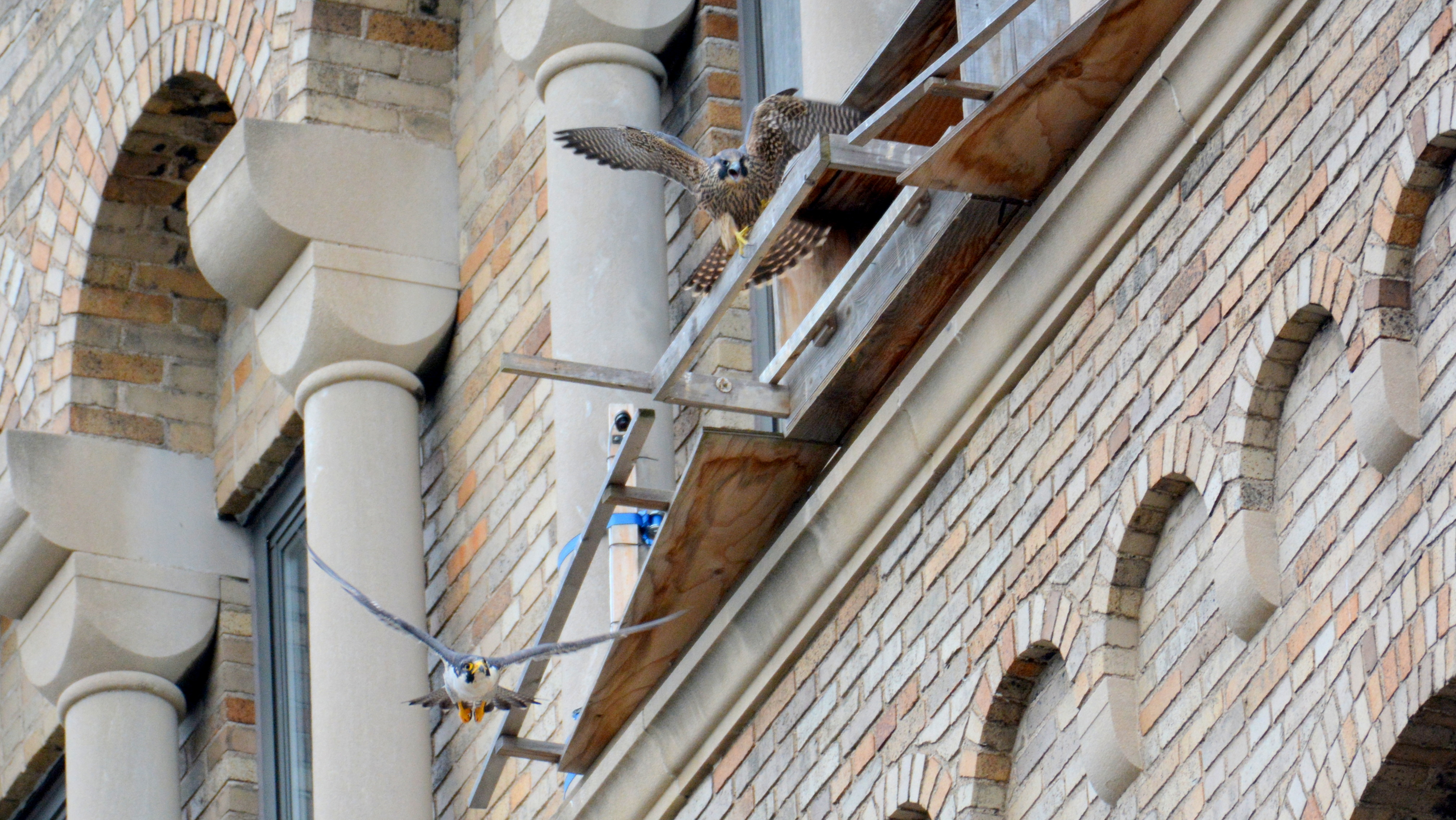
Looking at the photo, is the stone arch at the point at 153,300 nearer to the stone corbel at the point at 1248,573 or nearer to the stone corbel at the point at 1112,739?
the stone corbel at the point at 1112,739

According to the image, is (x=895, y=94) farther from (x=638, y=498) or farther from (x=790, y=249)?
(x=638, y=498)

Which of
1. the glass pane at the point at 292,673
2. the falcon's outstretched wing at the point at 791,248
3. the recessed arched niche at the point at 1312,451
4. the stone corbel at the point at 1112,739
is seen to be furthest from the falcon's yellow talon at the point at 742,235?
the glass pane at the point at 292,673

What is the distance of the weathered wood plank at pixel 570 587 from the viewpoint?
7.35 meters

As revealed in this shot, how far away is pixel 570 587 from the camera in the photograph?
25.5 ft

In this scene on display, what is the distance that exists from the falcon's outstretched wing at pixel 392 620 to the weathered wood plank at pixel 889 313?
150cm

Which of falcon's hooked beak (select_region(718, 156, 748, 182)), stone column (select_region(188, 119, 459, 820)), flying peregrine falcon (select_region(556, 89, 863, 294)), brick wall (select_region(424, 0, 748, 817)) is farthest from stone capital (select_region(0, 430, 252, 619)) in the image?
falcon's hooked beak (select_region(718, 156, 748, 182))

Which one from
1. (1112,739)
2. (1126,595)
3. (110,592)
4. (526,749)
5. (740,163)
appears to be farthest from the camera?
(110,592)

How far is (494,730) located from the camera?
9062 millimetres

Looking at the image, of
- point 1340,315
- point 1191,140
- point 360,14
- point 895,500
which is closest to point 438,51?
point 360,14

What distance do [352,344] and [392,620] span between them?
153cm

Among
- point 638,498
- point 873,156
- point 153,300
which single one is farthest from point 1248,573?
point 153,300

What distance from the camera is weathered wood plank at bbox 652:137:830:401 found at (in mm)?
6508

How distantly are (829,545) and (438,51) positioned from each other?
371 centimetres

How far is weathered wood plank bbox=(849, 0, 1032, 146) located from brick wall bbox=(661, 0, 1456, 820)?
1.64ft
